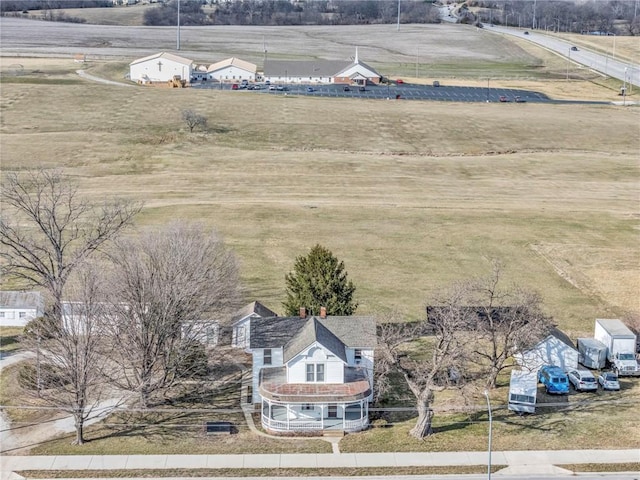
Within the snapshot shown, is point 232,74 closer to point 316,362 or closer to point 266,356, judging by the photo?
point 266,356

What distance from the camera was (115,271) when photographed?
2087 inches

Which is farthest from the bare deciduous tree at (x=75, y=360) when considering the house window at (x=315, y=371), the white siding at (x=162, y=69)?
the white siding at (x=162, y=69)

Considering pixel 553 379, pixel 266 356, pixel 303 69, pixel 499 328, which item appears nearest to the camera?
pixel 266 356

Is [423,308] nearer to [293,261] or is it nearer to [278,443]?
[293,261]

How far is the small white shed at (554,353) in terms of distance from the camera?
2124 inches

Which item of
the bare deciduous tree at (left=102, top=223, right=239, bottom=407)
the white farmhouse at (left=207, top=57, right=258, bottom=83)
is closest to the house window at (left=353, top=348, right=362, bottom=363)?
the bare deciduous tree at (left=102, top=223, right=239, bottom=407)

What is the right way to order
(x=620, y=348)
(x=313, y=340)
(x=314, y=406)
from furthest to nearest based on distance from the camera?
(x=620, y=348), (x=313, y=340), (x=314, y=406)

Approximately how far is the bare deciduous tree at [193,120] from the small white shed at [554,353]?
269 ft

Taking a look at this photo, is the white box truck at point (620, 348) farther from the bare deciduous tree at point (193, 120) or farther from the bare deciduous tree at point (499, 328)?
the bare deciduous tree at point (193, 120)

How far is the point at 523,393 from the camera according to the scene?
49781mm

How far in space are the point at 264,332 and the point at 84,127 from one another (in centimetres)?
8438

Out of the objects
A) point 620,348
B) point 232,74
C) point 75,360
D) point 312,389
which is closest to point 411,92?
point 232,74

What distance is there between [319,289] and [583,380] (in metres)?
16.3

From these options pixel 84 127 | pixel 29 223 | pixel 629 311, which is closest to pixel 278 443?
pixel 629 311
